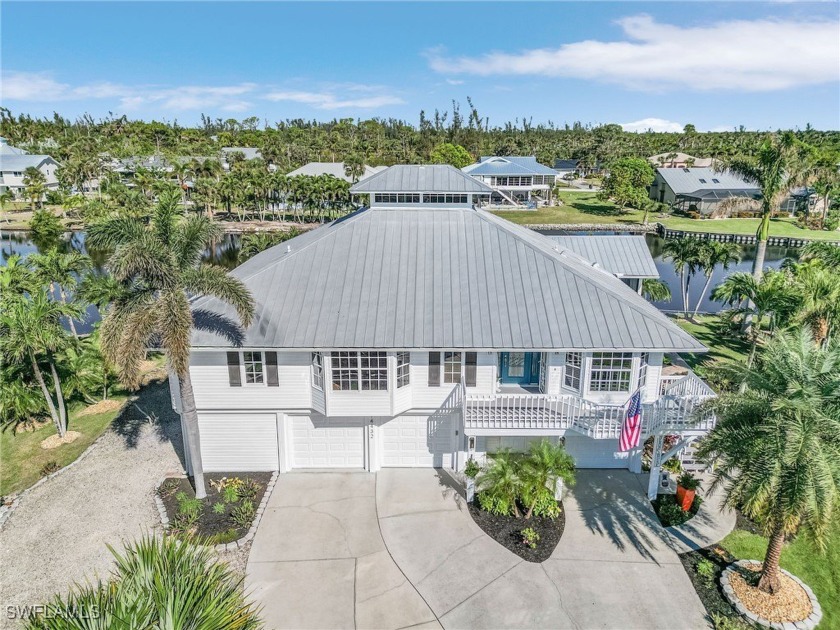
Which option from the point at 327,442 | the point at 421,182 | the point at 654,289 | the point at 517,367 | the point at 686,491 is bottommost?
the point at 686,491

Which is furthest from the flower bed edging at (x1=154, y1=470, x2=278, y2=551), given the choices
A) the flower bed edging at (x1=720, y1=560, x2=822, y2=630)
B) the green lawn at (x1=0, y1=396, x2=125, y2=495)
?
the flower bed edging at (x1=720, y1=560, x2=822, y2=630)

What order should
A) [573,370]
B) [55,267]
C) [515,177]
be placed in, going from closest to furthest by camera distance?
[573,370] < [55,267] < [515,177]

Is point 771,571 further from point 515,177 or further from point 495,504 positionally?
point 515,177

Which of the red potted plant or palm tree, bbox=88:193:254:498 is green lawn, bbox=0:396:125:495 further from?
the red potted plant

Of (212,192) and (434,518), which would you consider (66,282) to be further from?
(212,192)

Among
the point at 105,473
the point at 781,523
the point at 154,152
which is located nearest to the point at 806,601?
the point at 781,523

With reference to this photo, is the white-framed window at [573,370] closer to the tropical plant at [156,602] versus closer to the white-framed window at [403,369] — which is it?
the white-framed window at [403,369]

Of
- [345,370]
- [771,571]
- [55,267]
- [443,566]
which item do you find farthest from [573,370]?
[55,267]
